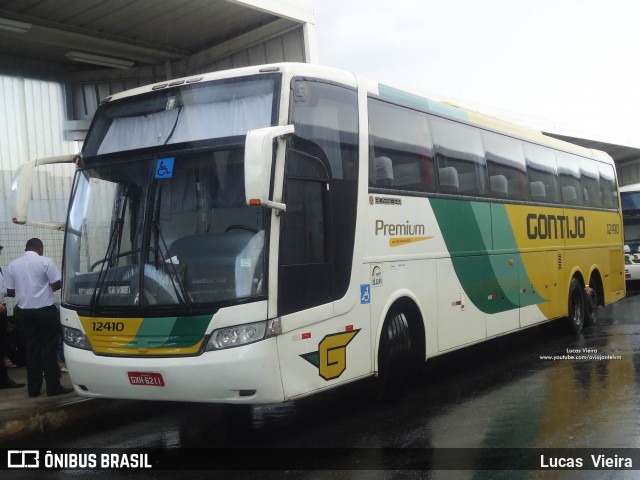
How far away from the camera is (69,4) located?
464 inches

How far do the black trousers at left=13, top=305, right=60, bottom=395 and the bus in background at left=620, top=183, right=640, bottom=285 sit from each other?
20966 millimetres

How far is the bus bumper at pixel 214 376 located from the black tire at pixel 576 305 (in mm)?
8949

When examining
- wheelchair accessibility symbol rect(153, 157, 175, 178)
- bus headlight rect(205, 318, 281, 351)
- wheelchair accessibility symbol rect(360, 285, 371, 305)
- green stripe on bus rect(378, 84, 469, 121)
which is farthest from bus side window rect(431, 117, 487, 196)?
bus headlight rect(205, 318, 281, 351)

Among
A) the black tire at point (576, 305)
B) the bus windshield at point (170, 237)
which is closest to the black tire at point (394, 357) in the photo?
the bus windshield at point (170, 237)

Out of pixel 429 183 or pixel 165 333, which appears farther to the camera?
pixel 429 183

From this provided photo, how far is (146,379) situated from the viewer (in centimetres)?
688

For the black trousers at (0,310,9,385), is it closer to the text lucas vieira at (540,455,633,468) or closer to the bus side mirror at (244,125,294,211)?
the bus side mirror at (244,125,294,211)

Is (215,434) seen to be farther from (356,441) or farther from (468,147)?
(468,147)

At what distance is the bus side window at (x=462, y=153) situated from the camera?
998 centimetres

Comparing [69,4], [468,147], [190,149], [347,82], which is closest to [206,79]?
[190,149]

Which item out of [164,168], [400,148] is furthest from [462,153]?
[164,168]

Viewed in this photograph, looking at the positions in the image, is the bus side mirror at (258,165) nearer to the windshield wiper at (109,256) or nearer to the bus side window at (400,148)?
the windshield wiper at (109,256)

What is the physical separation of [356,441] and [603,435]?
213 centimetres

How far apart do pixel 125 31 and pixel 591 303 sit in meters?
9.86
